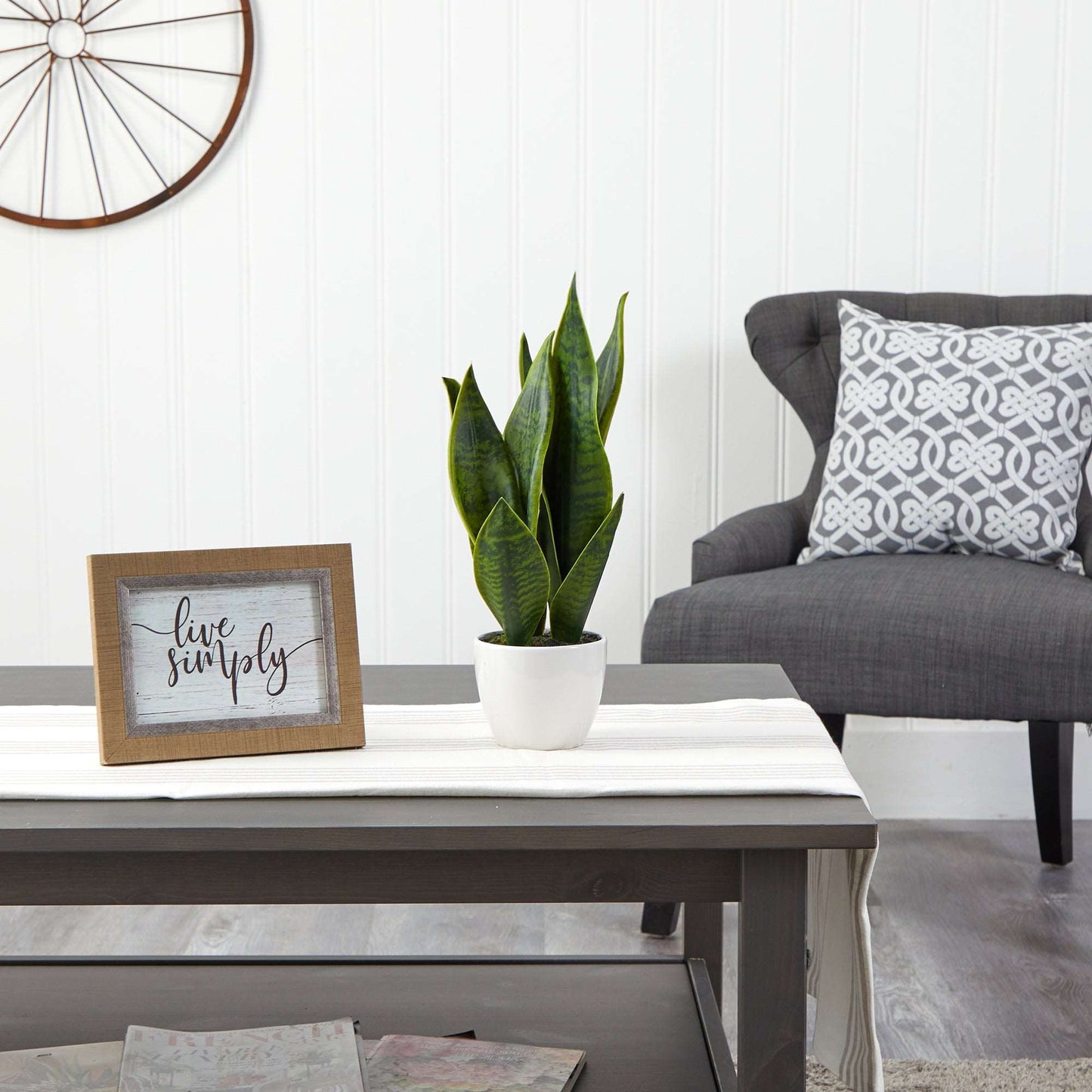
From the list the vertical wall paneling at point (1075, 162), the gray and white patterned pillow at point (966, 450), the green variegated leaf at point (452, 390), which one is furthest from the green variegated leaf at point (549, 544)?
the vertical wall paneling at point (1075, 162)

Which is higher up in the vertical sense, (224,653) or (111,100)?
(111,100)

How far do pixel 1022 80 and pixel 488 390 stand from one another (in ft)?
3.77

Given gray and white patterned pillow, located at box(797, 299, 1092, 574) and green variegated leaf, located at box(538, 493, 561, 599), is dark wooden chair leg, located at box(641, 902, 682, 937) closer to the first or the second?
gray and white patterned pillow, located at box(797, 299, 1092, 574)

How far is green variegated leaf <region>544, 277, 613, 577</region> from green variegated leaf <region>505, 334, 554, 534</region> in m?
0.02

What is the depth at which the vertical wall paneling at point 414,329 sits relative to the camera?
2.32 meters

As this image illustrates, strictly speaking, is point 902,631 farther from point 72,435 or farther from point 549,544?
point 72,435

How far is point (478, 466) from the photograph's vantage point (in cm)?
92

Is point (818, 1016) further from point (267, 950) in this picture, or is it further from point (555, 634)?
point (267, 950)

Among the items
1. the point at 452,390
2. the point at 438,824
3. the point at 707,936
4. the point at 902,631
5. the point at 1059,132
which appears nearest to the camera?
the point at 438,824

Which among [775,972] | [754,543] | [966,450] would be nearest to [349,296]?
[754,543]

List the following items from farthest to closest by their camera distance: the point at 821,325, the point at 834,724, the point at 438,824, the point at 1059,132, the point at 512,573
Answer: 1. the point at 1059,132
2. the point at 821,325
3. the point at 834,724
4. the point at 512,573
5. the point at 438,824

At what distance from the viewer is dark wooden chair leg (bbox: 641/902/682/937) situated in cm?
165

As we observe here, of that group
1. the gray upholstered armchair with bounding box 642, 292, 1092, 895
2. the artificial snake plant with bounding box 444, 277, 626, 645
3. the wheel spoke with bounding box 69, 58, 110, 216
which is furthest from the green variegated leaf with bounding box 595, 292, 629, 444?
the wheel spoke with bounding box 69, 58, 110, 216

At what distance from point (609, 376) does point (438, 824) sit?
392 mm
